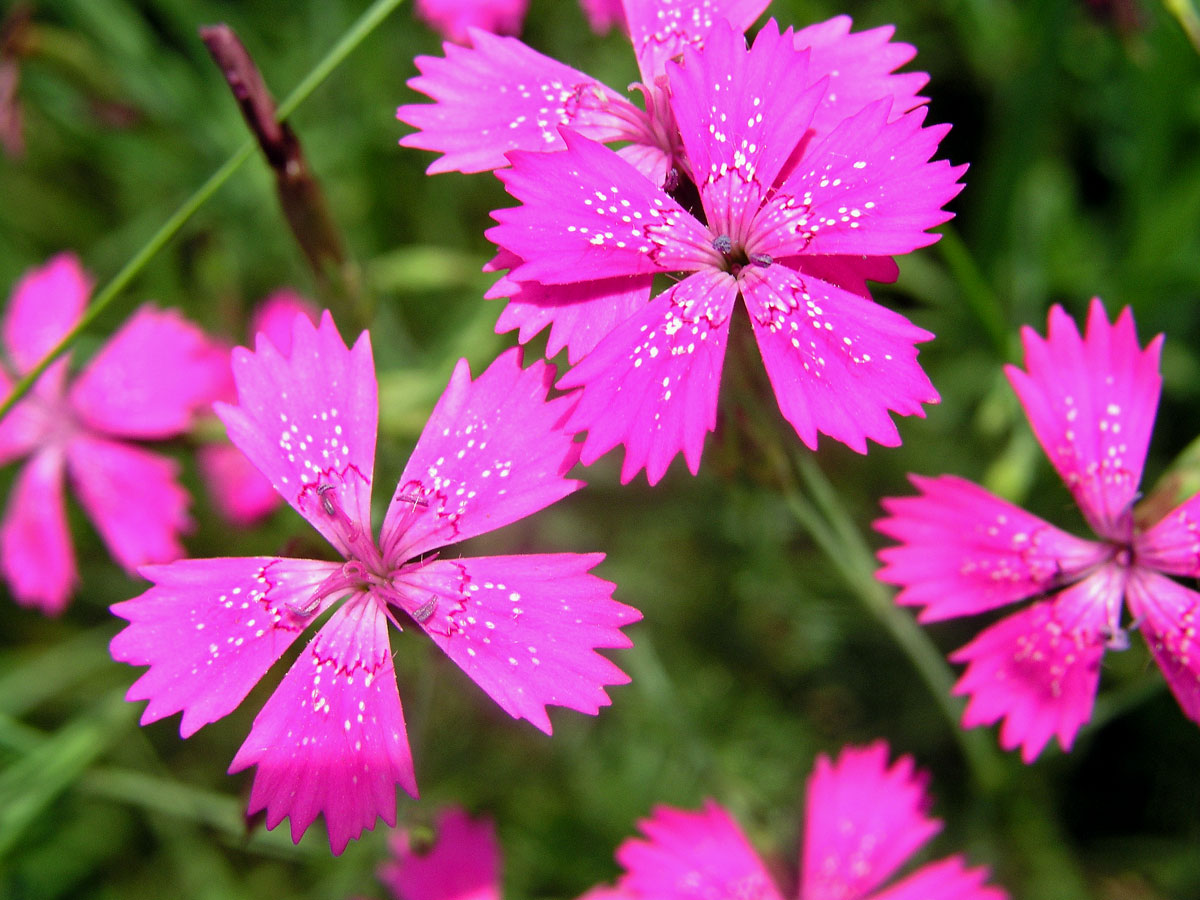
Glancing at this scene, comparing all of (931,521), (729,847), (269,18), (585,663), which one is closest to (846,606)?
(729,847)

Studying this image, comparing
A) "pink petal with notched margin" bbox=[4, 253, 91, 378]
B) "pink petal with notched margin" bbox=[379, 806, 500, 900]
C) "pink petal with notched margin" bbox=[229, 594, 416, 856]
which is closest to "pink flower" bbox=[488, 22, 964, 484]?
"pink petal with notched margin" bbox=[229, 594, 416, 856]

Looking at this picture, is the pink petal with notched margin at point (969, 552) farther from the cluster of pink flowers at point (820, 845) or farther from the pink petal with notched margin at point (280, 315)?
the pink petal with notched margin at point (280, 315)

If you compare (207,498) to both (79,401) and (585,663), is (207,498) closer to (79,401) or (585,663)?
(79,401)

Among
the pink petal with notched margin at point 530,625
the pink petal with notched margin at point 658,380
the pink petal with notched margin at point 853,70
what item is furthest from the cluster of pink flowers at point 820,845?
the pink petal with notched margin at point 853,70

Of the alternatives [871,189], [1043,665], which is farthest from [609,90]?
[1043,665]

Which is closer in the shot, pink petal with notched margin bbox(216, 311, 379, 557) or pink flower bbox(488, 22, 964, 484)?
pink flower bbox(488, 22, 964, 484)

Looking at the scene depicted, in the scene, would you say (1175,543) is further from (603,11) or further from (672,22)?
(603,11)

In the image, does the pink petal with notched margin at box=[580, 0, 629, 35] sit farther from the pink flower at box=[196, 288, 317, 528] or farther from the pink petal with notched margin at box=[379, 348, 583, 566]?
the pink flower at box=[196, 288, 317, 528]
